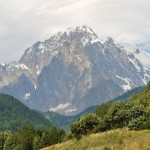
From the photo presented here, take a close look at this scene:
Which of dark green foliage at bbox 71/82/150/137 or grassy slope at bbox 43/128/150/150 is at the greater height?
dark green foliage at bbox 71/82/150/137

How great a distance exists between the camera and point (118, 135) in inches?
2717

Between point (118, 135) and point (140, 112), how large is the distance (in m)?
16.9

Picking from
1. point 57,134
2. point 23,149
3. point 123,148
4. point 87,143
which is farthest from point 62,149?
point 23,149

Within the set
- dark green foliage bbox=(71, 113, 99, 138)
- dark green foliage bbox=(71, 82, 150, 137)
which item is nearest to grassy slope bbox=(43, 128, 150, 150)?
dark green foliage bbox=(71, 82, 150, 137)

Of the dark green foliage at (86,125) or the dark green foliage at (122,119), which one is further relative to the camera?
the dark green foliage at (86,125)

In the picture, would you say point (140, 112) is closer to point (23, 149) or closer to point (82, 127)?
point (82, 127)

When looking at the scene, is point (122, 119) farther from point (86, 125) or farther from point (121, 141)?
point (121, 141)

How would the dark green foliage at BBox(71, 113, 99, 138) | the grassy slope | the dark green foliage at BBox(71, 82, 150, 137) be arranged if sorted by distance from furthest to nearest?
the dark green foliage at BBox(71, 113, 99, 138)
the dark green foliage at BBox(71, 82, 150, 137)
the grassy slope

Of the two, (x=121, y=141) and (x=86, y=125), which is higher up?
(x=86, y=125)

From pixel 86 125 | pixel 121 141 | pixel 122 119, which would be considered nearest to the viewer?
pixel 121 141

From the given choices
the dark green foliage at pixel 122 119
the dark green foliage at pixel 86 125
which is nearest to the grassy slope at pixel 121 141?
the dark green foliage at pixel 122 119

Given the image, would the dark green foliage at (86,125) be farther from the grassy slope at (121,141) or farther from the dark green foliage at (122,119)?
the grassy slope at (121,141)

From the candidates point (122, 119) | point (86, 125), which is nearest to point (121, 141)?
point (122, 119)

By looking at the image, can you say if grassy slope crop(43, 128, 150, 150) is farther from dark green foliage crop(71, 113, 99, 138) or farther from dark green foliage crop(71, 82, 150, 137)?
dark green foliage crop(71, 113, 99, 138)
